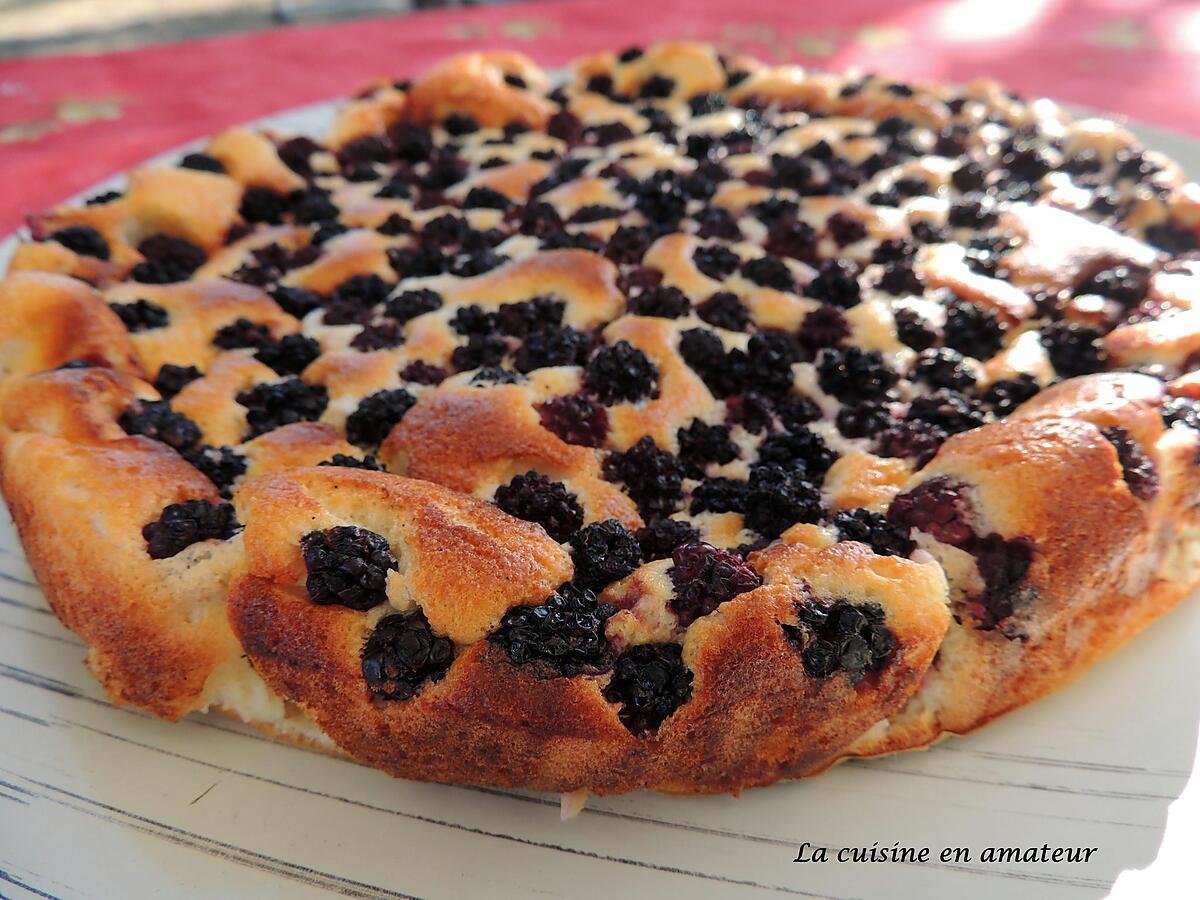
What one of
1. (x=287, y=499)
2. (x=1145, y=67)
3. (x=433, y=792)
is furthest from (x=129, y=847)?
(x=1145, y=67)

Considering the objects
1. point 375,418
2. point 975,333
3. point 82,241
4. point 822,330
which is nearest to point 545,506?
point 375,418

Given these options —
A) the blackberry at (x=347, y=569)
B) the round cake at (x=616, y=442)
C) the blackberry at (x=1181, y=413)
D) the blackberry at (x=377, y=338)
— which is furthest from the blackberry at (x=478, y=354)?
the blackberry at (x=1181, y=413)

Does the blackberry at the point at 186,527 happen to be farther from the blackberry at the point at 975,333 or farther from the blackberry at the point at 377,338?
the blackberry at the point at 975,333

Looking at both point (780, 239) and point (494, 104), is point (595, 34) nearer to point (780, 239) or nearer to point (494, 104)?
point (494, 104)

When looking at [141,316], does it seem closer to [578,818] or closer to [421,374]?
[421,374]

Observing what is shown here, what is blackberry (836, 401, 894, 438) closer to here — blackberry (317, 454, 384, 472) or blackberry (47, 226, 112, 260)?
blackberry (317, 454, 384, 472)

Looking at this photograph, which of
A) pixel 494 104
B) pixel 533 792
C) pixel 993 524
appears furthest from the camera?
pixel 494 104
